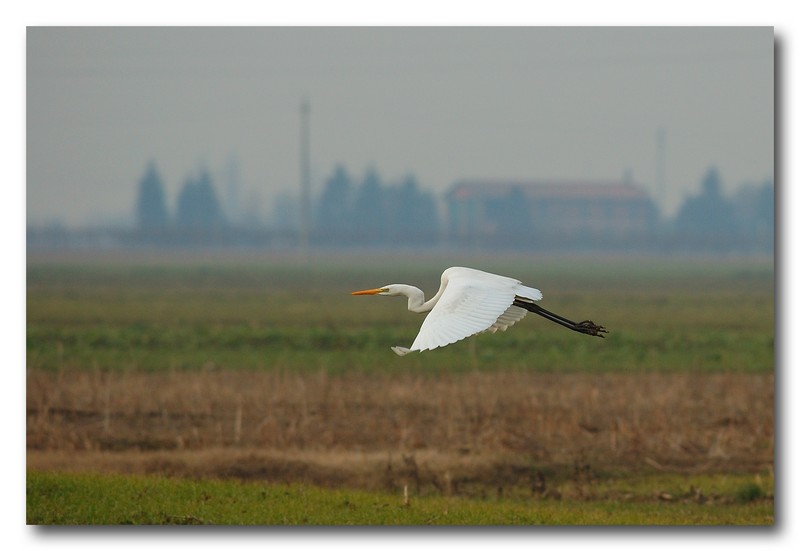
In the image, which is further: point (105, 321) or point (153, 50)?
point (105, 321)

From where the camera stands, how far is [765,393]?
1464 centimetres

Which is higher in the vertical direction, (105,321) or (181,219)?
(181,219)

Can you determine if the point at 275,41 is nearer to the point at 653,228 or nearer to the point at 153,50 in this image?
the point at 153,50

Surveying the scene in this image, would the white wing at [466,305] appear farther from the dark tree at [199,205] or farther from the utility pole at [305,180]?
the dark tree at [199,205]

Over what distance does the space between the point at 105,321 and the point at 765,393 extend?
13.6 m

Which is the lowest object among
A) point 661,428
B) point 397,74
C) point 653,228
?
point 661,428

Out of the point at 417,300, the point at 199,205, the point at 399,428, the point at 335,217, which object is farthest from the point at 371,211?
the point at 417,300

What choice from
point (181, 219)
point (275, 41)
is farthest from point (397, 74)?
point (181, 219)

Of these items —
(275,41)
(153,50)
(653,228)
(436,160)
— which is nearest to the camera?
(153,50)

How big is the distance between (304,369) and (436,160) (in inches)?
333

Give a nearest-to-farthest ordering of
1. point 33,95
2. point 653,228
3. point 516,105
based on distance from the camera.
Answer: point 33,95, point 516,105, point 653,228

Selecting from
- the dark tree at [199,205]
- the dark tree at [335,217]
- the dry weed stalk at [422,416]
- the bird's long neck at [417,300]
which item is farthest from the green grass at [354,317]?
the bird's long neck at [417,300]

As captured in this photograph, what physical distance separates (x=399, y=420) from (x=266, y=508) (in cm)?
424

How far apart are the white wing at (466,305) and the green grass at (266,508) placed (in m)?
4.67
